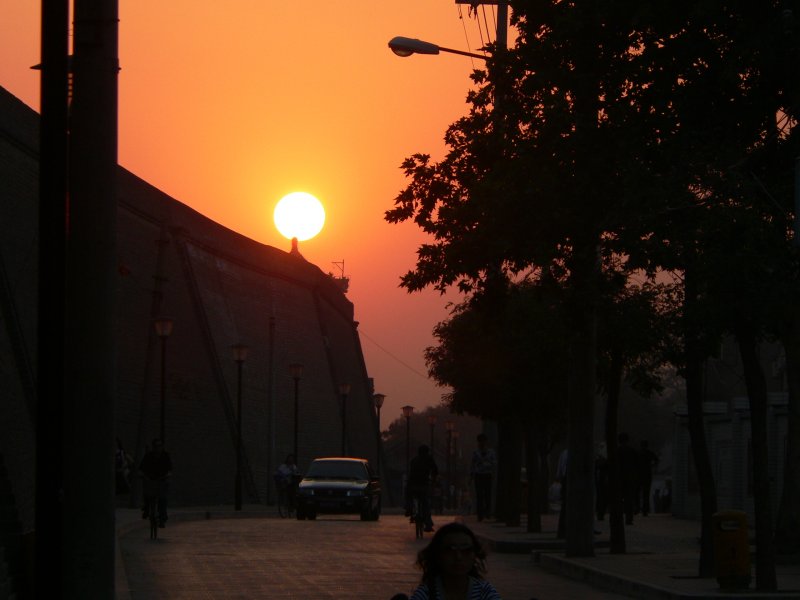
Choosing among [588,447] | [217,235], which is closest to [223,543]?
[588,447]

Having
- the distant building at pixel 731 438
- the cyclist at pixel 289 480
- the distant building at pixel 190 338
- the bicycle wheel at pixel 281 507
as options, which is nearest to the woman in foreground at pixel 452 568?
the distant building at pixel 190 338

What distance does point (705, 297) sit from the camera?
53.9 ft

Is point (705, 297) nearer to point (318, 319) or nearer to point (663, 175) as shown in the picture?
point (663, 175)

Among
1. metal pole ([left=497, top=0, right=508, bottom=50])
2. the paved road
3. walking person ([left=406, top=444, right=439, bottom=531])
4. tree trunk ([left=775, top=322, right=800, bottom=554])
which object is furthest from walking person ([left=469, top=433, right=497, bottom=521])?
tree trunk ([left=775, top=322, right=800, bottom=554])

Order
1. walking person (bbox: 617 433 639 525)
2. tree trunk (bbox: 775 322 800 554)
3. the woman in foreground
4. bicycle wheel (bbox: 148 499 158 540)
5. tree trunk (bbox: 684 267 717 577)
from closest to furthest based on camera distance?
the woman in foreground < tree trunk (bbox: 684 267 717 577) < tree trunk (bbox: 775 322 800 554) < bicycle wheel (bbox: 148 499 158 540) < walking person (bbox: 617 433 639 525)

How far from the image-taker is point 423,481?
1200 inches

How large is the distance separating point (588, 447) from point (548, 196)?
5.19 meters

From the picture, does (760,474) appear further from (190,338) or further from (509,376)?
(190,338)

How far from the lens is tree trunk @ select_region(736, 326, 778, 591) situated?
15883mm

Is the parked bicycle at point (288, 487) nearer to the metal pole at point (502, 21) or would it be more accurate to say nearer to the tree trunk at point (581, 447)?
the metal pole at point (502, 21)

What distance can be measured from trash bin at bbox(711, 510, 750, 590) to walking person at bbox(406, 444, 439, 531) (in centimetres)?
1321

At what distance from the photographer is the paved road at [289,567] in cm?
1642

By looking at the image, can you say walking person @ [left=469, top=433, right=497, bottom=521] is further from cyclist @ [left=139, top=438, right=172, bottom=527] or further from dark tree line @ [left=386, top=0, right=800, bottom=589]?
dark tree line @ [left=386, top=0, right=800, bottom=589]

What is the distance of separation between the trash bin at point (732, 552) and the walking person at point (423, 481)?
1321cm
